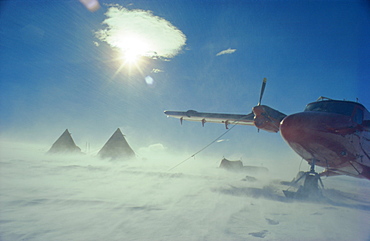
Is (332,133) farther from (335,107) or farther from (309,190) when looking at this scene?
(309,190)

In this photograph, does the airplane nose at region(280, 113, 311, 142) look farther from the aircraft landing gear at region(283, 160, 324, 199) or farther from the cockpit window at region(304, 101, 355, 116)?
the aircraft landing gear at region(283, 160, 324, 199)

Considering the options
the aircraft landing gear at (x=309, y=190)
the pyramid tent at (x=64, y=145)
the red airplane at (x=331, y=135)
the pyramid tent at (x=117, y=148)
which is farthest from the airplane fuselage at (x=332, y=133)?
the pyramid tent at (x=64, y=145)

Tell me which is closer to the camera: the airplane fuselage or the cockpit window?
the airplane fuselage

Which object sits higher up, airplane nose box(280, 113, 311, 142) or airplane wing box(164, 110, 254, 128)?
airplane wing box(164, 110, 254, 128)

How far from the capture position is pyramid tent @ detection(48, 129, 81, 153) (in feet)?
173

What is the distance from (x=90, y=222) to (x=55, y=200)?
10.8ft

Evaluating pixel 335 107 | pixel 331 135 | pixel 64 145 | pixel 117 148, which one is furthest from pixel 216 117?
pixel 64 145

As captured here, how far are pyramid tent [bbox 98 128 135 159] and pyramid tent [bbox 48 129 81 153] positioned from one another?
1034cm

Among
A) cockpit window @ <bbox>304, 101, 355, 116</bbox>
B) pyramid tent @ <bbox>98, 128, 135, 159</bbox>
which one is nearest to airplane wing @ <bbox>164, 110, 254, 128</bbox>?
cockpit window @ <bbox>304, 101, 355, 116</bbox>

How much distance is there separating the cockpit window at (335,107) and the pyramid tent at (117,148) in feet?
152

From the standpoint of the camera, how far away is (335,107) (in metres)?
10.3

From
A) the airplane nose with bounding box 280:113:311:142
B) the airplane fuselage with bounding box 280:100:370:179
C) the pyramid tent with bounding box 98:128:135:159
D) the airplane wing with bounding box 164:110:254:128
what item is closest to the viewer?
the airplane fuselage with bounding box 280:100:370:179

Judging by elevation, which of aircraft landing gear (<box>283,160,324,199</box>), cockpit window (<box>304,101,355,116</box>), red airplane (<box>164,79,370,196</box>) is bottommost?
aircraft landing gear (<box>283,160,324,199</box>)

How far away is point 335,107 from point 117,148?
47.8m
